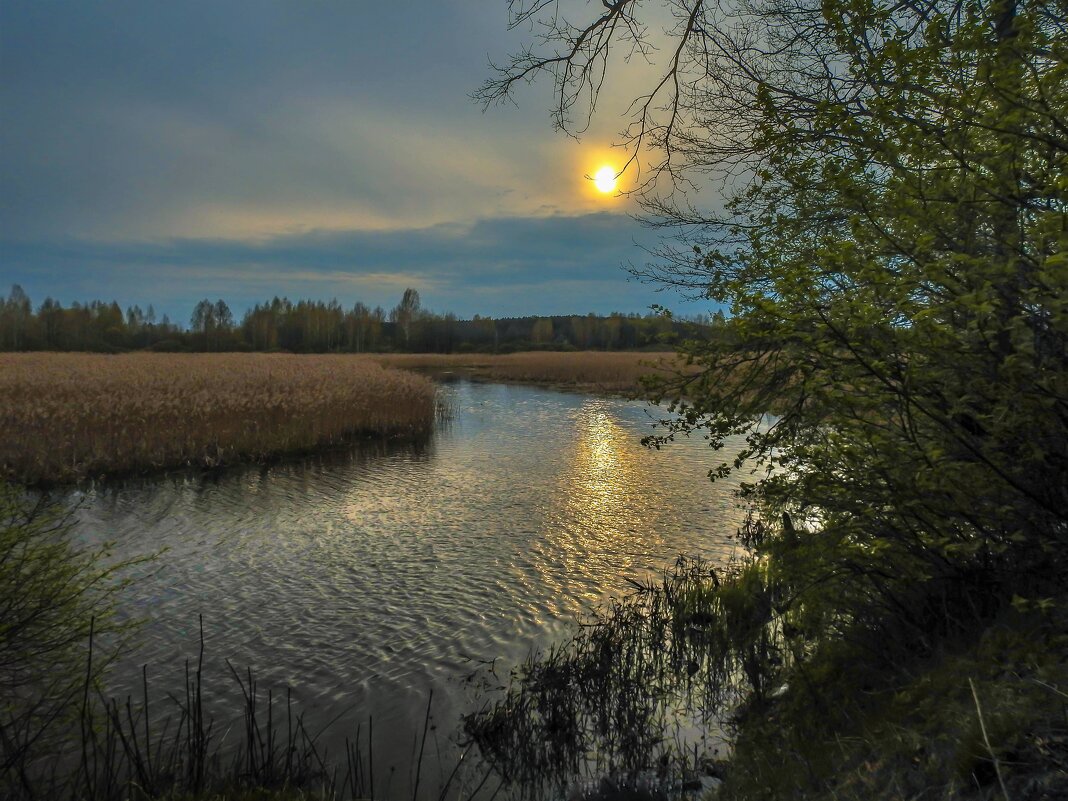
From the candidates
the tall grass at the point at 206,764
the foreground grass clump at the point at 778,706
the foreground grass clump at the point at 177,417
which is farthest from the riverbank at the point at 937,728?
the foreground grass clump at the point at 177,417

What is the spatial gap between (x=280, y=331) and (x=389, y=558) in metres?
103

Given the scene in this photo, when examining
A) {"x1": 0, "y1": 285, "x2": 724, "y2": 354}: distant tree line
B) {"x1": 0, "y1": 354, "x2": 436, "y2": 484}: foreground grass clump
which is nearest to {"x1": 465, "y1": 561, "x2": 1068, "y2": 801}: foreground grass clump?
{"x1": 0, "y1": 354, "x2": 436, "y2": 484}: foreground grass clump

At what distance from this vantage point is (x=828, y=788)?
3.05 m

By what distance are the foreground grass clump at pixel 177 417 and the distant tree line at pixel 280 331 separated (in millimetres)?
59649

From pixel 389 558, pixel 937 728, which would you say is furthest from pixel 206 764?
pixel 389 558

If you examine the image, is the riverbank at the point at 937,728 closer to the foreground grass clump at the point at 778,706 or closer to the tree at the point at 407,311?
the foreground grass clump at the point at 778,706

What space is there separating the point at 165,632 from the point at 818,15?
29.2 ft

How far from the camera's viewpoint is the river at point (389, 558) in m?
5.78

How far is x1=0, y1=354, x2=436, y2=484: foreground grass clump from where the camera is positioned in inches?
535

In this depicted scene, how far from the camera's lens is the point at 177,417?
53.4 feet

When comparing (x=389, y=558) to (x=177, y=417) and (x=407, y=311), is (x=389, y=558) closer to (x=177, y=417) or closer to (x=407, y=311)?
(x=177, y=417)

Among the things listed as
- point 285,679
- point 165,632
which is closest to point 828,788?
point 285,679

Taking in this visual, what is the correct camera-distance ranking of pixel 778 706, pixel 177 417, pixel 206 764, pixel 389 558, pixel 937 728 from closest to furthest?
pixel 937 728 < pixel 206 764 < pixel 778 706 < pixel 389 558 < pixel 177 417

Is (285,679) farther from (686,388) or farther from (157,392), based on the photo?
(157,392)
